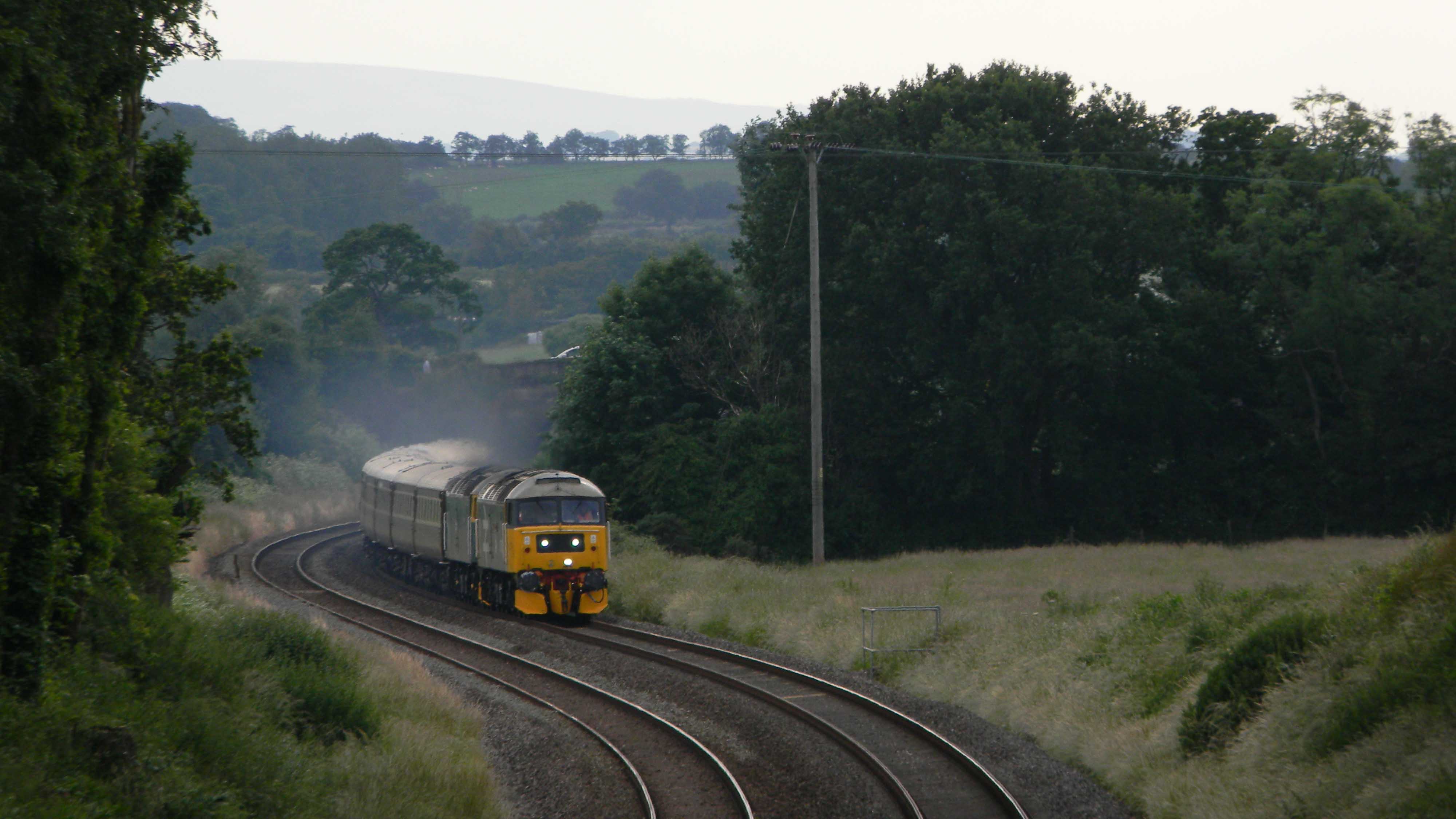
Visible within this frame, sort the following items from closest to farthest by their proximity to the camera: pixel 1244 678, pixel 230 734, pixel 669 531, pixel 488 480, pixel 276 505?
1. pixel 230 734
2. pixel 1244 678
3. pixel 488 480
4. pixel 669 531
5. pixel 276 505

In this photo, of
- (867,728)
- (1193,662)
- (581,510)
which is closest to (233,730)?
(867,728)

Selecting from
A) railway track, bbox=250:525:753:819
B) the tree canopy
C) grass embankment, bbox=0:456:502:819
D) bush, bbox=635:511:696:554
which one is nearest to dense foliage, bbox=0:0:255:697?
grass embankment, bbox=0:456:502:819

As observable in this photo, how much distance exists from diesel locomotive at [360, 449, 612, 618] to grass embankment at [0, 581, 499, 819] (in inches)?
332

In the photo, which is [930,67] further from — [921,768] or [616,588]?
[921,768]

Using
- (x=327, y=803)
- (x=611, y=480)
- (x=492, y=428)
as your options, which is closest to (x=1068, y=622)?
(x=327, y=803)

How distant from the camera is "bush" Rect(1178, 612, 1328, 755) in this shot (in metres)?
13.9

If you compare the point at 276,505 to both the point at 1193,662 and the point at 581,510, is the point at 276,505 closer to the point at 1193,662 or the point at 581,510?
the point at 581,510

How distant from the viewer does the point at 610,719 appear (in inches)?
699

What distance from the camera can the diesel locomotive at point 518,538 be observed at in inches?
1067

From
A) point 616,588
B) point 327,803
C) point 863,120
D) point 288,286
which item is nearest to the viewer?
point 327,803

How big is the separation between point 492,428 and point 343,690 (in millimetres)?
46741

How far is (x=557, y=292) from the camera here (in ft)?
463

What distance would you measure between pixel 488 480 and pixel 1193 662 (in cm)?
1824

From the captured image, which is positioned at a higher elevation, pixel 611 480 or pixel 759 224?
pixel 759 224
